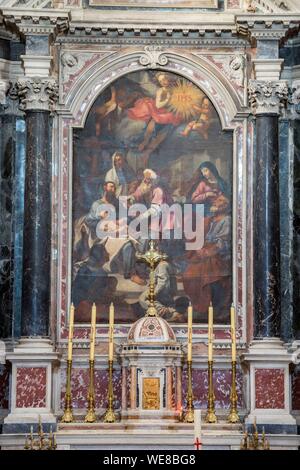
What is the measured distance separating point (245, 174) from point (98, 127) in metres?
2.57

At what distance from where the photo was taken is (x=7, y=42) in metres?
21.2

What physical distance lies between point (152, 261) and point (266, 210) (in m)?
1.99

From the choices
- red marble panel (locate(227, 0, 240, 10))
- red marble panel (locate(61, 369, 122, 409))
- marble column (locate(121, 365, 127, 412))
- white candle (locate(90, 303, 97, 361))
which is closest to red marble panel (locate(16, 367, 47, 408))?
red marble panel (locate(61, 369, 122, 409))

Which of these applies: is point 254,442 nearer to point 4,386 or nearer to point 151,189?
point 4,386

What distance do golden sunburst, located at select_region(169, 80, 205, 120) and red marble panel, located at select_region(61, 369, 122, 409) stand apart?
14.6 ft

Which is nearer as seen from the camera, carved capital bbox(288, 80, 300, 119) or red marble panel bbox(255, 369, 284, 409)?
red marble panel bbox(255, 369, 284, 409)

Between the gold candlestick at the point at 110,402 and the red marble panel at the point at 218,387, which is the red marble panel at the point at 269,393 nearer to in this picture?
the red marble panel at the point at 218,387

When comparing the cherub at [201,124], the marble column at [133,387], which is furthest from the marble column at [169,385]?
the cherub at [201,124]

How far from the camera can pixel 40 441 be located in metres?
17.7

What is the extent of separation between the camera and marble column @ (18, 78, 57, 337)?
20188mm

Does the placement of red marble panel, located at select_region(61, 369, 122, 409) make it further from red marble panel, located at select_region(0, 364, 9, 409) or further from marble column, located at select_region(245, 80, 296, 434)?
marble column, located at select_region(245, 80, 296, 434)

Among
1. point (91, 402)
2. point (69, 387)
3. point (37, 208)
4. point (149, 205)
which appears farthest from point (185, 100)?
point (91, 402)
